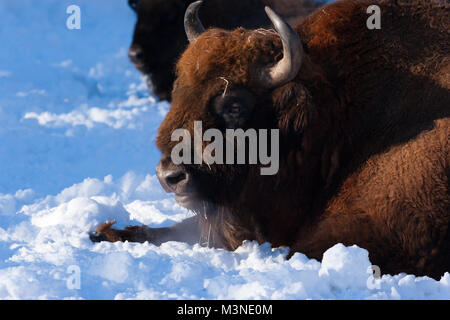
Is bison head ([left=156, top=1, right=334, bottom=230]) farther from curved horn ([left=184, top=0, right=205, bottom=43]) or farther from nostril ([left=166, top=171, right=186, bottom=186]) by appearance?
curved horn ([left=184, top=0, right=205, bottom=43])

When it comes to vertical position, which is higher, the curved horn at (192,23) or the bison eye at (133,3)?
the bison eye at (133,3)

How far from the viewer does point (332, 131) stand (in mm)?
4246

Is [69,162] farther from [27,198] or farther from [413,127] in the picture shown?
[413,127]

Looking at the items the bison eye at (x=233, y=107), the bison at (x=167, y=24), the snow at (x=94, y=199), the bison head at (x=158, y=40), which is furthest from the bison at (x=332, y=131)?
the bison head at (x=158, y=40)

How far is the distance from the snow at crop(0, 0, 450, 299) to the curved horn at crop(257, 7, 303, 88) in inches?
40.7

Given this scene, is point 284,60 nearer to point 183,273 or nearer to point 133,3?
point 183,273

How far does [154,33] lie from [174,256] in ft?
20.5

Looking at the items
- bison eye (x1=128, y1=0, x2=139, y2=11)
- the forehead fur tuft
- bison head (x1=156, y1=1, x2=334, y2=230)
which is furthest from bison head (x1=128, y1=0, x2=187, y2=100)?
bison head (x1=156, y1=1, x2=334, y2=230)

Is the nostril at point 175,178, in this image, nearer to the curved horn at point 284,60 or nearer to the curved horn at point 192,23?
the curved horn at point 284,60

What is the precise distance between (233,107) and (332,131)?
0.64m

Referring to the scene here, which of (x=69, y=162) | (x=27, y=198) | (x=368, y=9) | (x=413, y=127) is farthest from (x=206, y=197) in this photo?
(x=69, y=162)

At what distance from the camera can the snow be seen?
11.3ft

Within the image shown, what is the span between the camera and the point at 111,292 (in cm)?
342

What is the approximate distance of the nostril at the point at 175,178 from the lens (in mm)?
3977
